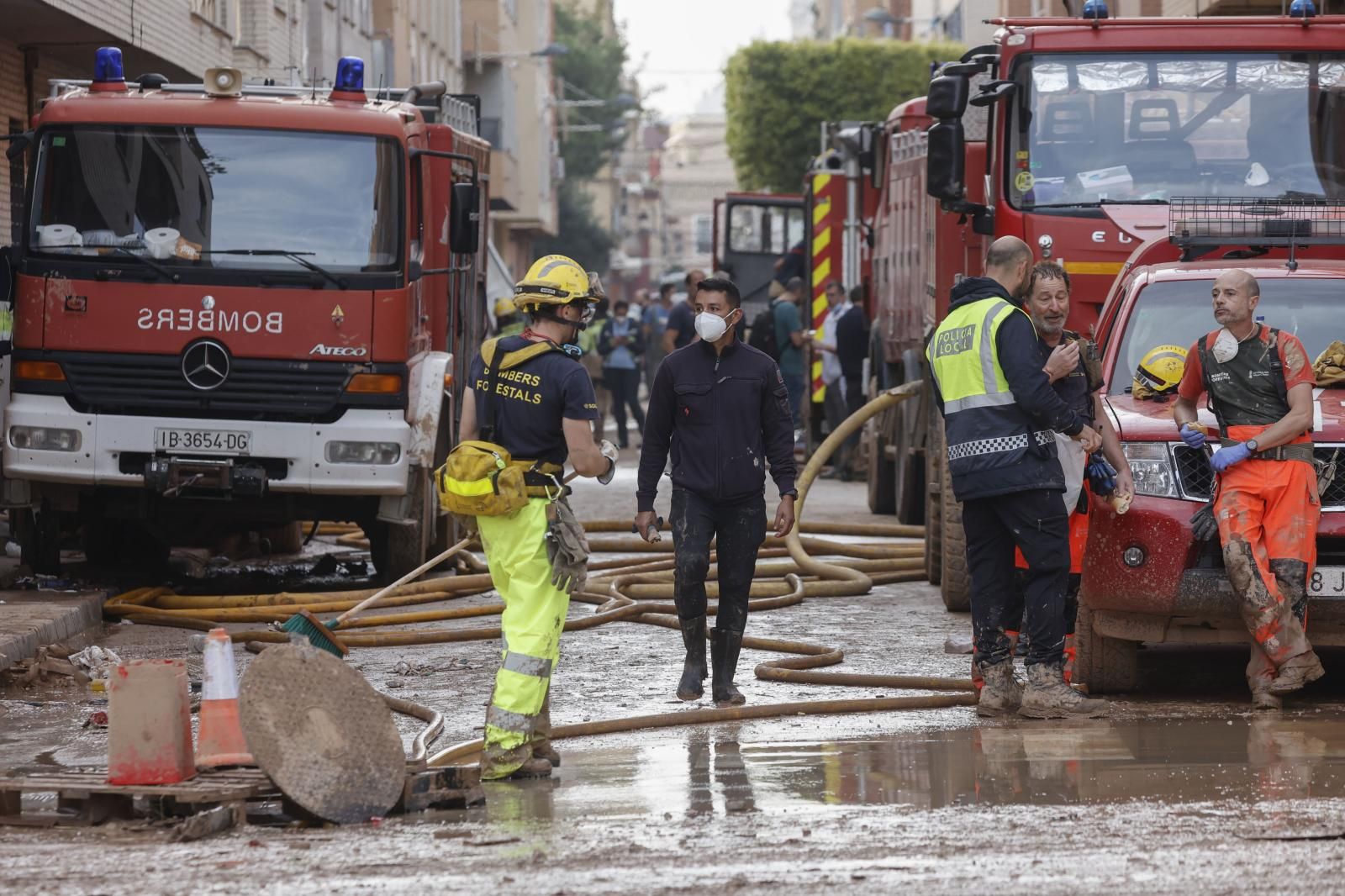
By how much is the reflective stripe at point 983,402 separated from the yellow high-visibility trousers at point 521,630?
180 centimetres

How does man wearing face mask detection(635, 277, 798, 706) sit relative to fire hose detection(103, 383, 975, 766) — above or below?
above

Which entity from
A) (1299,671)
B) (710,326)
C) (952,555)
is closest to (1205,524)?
(1299,671)

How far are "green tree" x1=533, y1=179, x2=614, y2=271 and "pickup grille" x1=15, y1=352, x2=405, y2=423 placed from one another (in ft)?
209

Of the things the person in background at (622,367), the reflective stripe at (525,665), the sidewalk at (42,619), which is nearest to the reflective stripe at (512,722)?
the reflective stripe at (525,665)

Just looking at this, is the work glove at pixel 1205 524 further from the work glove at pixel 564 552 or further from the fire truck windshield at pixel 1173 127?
the fire truck windshield at pixel 1173 127

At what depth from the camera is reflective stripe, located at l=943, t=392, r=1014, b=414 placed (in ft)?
27.9

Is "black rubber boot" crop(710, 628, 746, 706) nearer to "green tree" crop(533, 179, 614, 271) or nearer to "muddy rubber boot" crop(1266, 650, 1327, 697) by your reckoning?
"muddy rubber boot" crop(1266, 650, 1327, 697)

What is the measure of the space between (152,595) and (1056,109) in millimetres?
5723

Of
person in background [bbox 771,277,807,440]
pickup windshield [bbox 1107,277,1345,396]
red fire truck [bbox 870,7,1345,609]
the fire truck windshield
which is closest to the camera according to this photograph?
pickup windshield [bbox 1107,277,1345,396]

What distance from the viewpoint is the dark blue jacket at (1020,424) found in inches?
331

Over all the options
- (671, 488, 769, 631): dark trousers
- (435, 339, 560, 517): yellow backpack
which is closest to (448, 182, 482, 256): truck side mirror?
(671, 488, 769, 631): dark trousers

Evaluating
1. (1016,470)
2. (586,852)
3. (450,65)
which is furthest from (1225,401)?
(450,65)

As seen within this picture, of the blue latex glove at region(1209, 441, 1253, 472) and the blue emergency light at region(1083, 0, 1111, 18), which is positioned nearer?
the blue latex glove at region(1209, 441, 1253, 472)

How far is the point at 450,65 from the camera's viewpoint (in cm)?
4959
